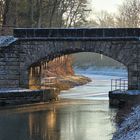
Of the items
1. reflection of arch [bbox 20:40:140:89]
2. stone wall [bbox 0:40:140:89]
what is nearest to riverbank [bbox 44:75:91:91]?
stone wall [bbox 0:40:140:89]

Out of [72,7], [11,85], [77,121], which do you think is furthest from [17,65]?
[72,7]

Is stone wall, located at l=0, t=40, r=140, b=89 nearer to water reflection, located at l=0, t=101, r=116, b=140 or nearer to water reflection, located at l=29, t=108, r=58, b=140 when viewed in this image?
water reflection, located at l=0, t=101, r=116, b=140

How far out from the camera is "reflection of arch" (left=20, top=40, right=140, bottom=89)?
132 feet

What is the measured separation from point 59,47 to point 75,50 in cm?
123

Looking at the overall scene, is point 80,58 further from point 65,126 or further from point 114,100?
point 65,126

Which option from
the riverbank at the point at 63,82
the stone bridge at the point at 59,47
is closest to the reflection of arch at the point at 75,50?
the stone bridge at the point at 59,47

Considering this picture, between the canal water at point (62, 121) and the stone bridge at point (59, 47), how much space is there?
3.53 m

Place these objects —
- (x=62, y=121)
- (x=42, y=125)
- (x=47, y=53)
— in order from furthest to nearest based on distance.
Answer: (x=47, y=53) → (x=62, y=121) → (x=42, y=125)

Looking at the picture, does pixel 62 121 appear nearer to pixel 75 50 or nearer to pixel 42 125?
pixel 42 125

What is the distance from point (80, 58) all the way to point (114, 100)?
77.0 m

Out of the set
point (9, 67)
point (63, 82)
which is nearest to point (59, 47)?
point (9, 67)

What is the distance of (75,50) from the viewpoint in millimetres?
41875

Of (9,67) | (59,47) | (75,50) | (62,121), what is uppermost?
(59,47)

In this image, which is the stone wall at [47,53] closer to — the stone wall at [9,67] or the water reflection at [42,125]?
the stone wall at [9,67]
